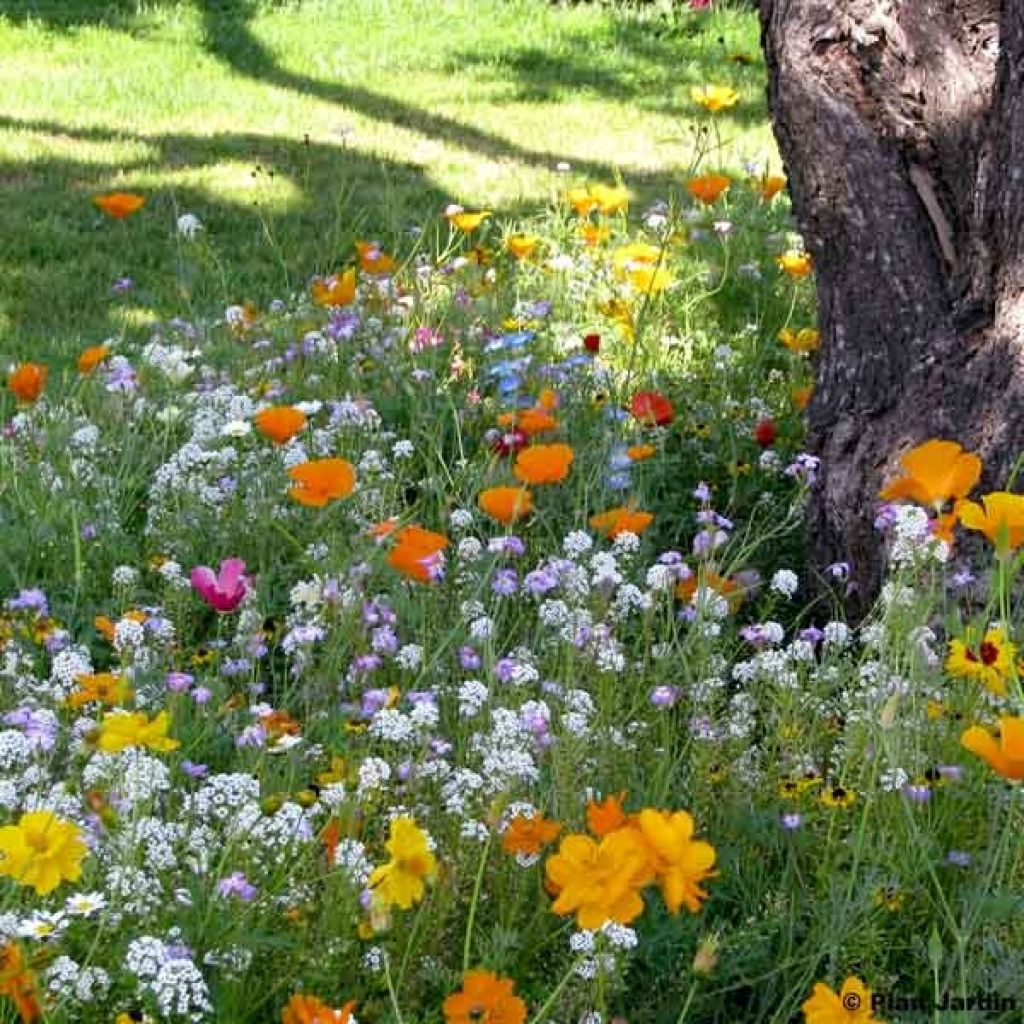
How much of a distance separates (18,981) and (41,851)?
0.37ft

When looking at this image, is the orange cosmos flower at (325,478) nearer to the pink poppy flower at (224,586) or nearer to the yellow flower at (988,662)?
the pink poppy flower at (224,586)

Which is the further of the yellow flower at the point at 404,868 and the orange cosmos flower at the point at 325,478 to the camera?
the orange cosmos flower at the point at 325,478

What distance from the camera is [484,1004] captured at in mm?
1637

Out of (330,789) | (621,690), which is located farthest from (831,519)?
(330,789)

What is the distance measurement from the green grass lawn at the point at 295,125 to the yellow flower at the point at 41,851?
10.1 ft

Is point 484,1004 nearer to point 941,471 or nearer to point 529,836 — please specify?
point 529,836

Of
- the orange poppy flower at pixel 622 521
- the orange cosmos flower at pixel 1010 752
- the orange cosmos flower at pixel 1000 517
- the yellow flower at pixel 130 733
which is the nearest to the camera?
the orange cosmos flower at pixel 1010 752

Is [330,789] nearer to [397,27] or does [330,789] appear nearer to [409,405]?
[409,405]

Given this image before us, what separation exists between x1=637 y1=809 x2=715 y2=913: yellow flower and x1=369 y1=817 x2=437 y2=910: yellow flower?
0.73 ft

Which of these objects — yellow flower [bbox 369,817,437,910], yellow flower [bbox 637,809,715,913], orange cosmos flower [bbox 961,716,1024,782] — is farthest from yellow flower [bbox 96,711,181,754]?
orange cosmos flower [bbox 961,716,1024,782]

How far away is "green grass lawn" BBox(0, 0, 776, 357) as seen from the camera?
5.70 metres

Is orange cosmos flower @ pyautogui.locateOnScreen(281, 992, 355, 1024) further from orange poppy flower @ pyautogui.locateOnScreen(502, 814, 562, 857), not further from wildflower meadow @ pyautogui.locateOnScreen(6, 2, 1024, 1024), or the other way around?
orange poppy flower @ pyautogui.locateOnScreen(502, 814, 562, 857)

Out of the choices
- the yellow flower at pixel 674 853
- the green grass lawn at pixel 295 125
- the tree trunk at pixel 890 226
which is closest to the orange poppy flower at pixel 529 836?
the yellow flower at pixel 674 853

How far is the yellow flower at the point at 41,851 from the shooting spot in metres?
1.64
